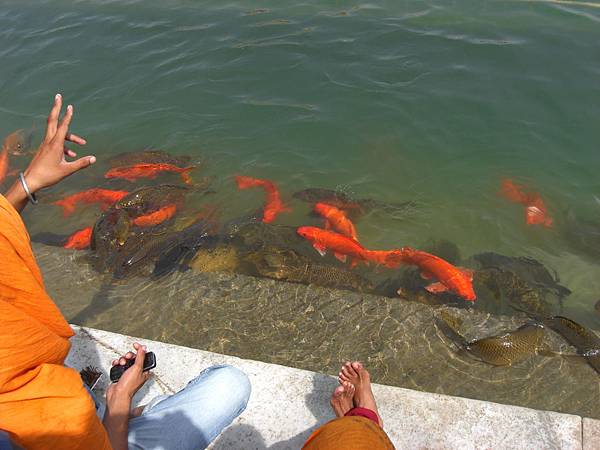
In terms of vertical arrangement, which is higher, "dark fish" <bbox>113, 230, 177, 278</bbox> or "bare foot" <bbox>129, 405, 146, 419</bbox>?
"bare foot" <bbox>129, 405, 146, 419</bbox>

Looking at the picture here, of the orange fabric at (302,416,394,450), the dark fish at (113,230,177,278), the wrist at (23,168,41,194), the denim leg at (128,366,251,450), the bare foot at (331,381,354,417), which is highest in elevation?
the wrist at (23,168,41,194)

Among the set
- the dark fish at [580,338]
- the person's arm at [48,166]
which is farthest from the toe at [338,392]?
the dark fish at [580,338]

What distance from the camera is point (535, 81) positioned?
8.82m

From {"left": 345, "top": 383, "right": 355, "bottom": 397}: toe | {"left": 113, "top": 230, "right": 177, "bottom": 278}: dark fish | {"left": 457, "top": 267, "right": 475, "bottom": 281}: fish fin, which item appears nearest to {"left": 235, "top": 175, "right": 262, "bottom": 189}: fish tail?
{"left": 113, "top": 230, "right": 177, "bottom": 278}: dark fish

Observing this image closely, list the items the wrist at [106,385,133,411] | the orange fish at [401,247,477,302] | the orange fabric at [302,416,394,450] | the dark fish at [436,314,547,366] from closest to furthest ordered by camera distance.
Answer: the orange fabric at [302,416,394,450] < the wrist at [106,385,133,411] < the dark fish at [436,314,547,366] < the orange fish at [401,247,477,302]

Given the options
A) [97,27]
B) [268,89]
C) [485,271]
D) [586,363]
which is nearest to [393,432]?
[586,363]

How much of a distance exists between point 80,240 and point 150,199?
1.16 meters

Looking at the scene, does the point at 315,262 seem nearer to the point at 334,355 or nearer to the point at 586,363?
the point at 334,355

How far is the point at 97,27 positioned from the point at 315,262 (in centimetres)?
1023

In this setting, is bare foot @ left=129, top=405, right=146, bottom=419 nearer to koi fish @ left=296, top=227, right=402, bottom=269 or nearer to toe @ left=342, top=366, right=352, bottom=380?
toe @ left=342, top=366, right=352, bottom=380

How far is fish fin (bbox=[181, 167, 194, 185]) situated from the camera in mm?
7657

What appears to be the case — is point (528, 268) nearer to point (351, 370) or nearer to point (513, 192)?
point (513, 192)

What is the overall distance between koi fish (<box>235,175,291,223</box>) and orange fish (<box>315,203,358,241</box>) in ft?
1.97

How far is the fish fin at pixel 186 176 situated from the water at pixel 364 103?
0.31 meters
